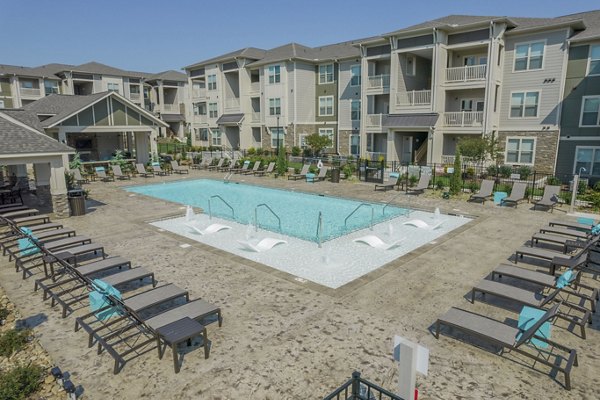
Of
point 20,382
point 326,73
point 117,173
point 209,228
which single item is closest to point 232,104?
point 326,73

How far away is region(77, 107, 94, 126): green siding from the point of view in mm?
27609

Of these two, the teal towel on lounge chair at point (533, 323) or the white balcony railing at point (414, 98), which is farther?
the white balcony railing at point (414, 98)

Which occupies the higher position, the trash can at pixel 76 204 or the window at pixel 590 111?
the window at pixel 590 111

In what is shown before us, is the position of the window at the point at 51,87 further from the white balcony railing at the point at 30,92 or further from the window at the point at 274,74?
the window at the point at 274,74

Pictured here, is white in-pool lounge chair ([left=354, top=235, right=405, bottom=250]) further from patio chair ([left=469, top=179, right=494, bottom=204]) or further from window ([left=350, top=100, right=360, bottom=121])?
window ([left=350, top=100, right=360, bottom=121])

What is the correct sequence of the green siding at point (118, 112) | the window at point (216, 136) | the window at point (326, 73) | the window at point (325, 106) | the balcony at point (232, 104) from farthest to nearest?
the window at point (216, 136), the balcony at point (232, 104), the window at point (325, 106), the window at point (326, 73), the green siding at point (118, 112)

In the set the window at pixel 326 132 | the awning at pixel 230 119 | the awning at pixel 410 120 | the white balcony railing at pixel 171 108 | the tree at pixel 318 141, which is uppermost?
the white balcony railing at pixel 171 108

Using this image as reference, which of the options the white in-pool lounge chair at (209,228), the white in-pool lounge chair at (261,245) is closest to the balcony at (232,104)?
the white in-pool lounge chair at (209,228)

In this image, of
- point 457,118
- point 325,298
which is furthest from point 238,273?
point 457,118

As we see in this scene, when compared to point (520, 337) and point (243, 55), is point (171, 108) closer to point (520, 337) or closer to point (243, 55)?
point (243, 55)

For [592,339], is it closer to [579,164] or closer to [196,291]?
[196,291]

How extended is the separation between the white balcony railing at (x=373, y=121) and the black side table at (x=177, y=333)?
2814cm

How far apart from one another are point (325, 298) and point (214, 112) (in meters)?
41.4

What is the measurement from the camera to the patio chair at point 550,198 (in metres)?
16.5
